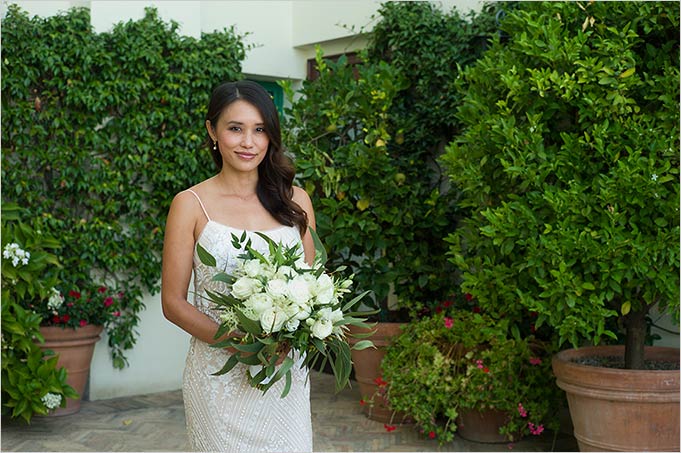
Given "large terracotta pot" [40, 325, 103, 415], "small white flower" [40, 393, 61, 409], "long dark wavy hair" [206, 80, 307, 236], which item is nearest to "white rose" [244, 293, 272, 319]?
"long dark wavy hair" [206, 80, 307, 236]

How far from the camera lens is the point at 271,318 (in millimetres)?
2426

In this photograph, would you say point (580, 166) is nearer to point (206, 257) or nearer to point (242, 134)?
point (242, 134)

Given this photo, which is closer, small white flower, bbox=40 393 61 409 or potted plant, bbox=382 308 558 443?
potted plant, bbox=382 308 558 443

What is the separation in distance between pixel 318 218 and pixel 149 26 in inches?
84.1

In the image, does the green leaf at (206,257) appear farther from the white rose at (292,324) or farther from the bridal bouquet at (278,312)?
the white rose at (292,324)

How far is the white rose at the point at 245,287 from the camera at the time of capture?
2484mm

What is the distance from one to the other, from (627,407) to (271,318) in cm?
256

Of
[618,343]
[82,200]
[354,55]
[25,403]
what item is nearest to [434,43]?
[354,55]

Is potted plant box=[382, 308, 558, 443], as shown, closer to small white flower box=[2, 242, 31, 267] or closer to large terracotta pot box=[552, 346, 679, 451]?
large terracotta pot box=[552, 346, 679, 451]

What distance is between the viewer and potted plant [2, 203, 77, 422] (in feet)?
17.6

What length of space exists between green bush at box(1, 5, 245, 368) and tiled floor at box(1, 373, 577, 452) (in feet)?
1.86

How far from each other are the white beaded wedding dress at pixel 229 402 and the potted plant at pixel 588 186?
1.70m

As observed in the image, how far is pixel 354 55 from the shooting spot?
7.30m

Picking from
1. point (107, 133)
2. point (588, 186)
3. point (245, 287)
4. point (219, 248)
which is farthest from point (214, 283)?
point (107, 133)
